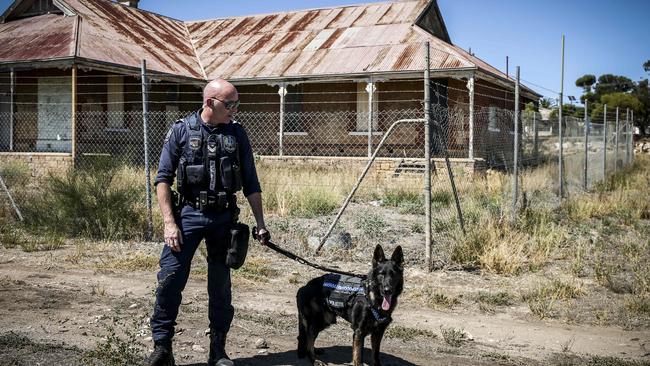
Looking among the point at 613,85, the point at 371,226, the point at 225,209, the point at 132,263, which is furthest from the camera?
the point at 613,85

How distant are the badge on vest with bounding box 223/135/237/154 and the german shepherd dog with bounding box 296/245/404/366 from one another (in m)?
1.11

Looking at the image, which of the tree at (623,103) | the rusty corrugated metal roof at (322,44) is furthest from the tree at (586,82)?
the rusty corrugated metal roof at (322,44)

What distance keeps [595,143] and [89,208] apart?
636 inches

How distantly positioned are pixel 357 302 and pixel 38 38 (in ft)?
58.5

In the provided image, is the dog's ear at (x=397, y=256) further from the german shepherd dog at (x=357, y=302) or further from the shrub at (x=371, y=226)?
the shrub at (x=371, y=226)

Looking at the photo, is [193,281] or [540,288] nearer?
[540,288]

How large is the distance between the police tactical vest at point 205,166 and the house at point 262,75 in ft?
42.4

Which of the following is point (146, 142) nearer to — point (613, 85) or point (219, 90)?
point (219, 90)

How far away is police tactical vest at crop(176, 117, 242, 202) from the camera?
400 centimetres

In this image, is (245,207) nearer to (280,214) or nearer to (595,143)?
(280,214)

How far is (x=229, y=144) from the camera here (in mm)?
4094

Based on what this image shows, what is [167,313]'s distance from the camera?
3.99 metres

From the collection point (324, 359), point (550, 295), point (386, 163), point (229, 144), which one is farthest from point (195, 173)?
point (386, 163)

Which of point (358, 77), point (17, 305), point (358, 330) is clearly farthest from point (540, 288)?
point (358, 77)
